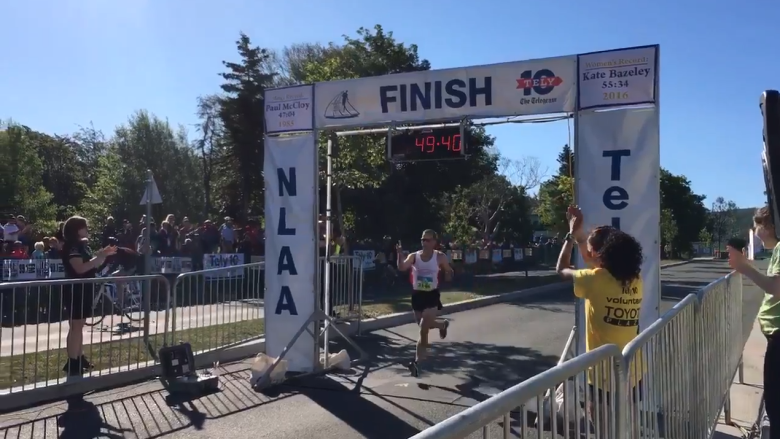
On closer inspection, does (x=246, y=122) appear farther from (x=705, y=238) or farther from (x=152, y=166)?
(x=705, y=238)

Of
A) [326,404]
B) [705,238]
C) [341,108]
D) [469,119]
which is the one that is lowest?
[326,404]

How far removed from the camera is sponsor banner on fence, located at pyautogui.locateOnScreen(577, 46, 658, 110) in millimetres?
7789

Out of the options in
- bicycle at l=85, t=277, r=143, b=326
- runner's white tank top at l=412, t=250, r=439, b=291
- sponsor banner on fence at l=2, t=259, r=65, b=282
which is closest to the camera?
runner's white tank top at l=412, t=250, r=439, b=291

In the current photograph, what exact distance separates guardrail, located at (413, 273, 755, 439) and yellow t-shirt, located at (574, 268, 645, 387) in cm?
29

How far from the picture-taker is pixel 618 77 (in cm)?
796

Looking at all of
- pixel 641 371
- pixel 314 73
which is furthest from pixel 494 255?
pixel 641 371

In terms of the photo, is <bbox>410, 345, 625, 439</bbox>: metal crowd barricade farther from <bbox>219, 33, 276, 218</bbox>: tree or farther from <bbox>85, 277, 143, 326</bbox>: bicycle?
<bbox>219, 33, 276, 218</bbox>: tree

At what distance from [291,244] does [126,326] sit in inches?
154

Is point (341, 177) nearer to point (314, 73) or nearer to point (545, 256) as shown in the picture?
point (314, 73)

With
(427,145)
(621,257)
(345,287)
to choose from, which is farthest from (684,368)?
(345,287)

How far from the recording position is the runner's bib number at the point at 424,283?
10148mm

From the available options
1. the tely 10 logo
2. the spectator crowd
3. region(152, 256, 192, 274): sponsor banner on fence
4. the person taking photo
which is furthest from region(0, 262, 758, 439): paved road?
the spectator crowd

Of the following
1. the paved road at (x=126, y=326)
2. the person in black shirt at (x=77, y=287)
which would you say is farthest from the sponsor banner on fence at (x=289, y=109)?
the paved road at (x=126, y=326)

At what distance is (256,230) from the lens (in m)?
22.2
